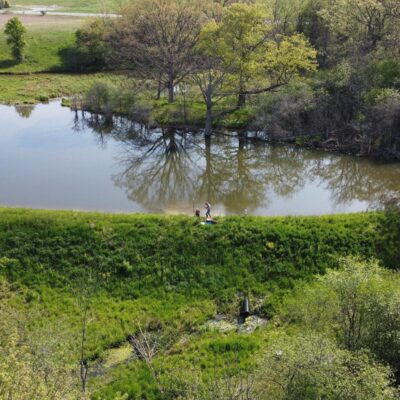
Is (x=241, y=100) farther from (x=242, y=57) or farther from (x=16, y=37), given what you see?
(x=16, y=37)

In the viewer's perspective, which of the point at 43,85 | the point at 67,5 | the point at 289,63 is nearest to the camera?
the point at 289,63

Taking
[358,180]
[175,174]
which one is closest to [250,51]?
[175,174]

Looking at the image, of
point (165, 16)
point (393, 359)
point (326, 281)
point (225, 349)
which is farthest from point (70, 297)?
point (165, 16)

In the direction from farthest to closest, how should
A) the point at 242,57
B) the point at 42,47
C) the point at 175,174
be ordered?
the point at 42,47
the point at 242,57
the point at 175,174

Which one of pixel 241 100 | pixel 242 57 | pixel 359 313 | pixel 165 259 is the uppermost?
pixel 242 57

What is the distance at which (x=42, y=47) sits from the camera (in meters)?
70.8

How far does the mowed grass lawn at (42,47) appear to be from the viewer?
220 feet

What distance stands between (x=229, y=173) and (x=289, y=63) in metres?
14.3

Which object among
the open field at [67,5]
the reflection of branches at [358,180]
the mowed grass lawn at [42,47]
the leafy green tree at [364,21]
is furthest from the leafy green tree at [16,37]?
the reflection of branches at [358,180]

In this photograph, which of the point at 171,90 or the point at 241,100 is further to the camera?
the point at 171,90

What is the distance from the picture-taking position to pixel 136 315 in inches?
850

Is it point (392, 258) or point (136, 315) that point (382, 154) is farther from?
point (136, 315)

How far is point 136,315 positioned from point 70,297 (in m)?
3.56

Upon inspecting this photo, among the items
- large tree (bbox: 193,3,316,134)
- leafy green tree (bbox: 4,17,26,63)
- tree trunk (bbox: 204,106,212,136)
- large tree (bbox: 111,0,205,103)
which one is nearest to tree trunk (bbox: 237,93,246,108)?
large tree (bbox: 193,3,316,134)
